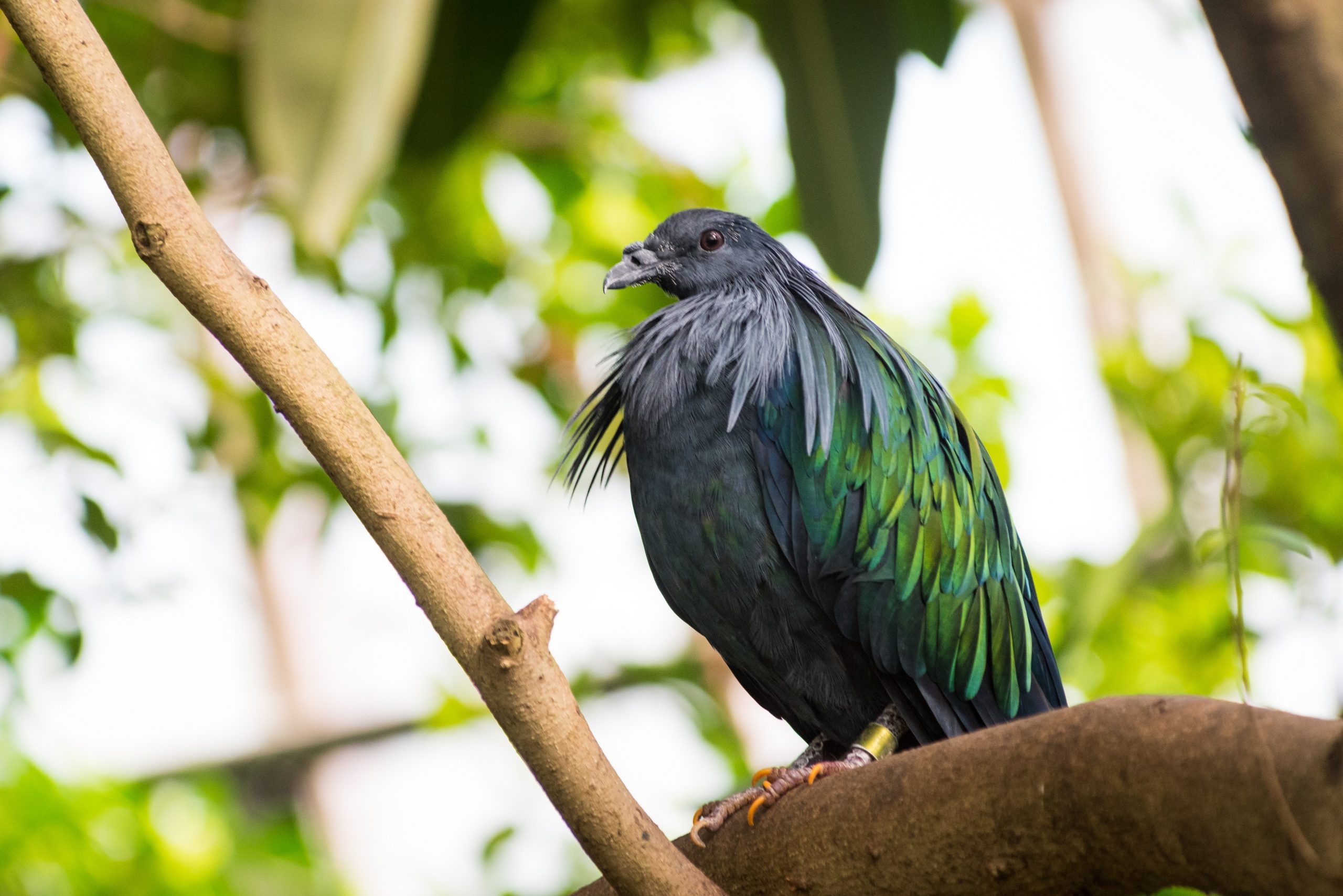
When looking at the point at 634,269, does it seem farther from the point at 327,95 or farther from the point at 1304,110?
the point at 1304,110

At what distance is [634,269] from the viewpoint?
1.91 m

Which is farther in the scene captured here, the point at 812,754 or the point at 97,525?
the point at 97,525

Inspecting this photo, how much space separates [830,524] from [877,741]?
1.12 ft

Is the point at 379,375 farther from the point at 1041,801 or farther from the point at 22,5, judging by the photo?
the point at 1041,801

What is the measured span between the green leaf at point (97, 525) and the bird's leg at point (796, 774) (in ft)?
5.04

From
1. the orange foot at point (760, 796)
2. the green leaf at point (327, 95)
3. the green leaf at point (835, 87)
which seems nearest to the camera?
the orange foot at point (760, 796)

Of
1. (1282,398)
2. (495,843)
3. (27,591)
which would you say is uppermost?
(27,591)

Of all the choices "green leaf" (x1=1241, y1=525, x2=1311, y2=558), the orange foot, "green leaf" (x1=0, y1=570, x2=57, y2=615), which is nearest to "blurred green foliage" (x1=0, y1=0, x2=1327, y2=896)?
"green leaf" (x1=0, y1=570, x2=57, y2=615)

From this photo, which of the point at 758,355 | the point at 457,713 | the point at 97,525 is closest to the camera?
the point at 758,355

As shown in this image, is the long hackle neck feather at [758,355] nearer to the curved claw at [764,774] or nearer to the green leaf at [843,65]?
the curved claw at [764,774]

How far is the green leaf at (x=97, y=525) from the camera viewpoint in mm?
2432

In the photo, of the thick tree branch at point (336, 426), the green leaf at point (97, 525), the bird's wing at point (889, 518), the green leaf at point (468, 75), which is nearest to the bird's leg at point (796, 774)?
the bird's wing at point (889, 518)

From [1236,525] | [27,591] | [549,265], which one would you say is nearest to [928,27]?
[549,265]

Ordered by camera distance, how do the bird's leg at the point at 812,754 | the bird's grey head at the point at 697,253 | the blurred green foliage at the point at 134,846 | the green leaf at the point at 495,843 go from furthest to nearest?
the blurred green foliage at the point at 134,846, the green leaf at the point at 495,843, the bird's grey head at the point at 697,253, the bird's leg at the point at 812,754
